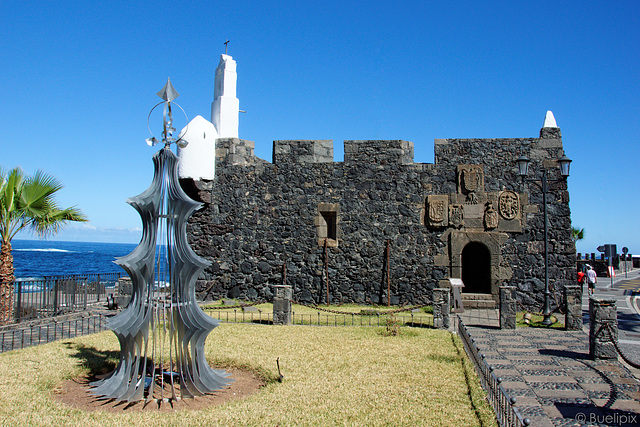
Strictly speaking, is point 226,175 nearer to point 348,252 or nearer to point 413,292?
point 348,252

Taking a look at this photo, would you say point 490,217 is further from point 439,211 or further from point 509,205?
point 439,211

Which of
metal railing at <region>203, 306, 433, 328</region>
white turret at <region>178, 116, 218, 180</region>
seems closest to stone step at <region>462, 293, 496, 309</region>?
metal railing at <region>203, 306, 433, 328</region>

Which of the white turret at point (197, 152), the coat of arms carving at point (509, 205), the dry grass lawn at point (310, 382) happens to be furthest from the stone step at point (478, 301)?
the white turret at point (197, 152)

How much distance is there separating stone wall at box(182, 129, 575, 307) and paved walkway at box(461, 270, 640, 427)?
2636 mm

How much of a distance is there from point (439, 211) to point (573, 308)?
403 centimetres

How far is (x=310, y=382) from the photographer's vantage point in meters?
6.04

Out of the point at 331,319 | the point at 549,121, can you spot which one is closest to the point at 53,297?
the point at 331,319

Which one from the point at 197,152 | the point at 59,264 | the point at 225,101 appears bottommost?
the point at 59,264

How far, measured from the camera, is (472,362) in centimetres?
698

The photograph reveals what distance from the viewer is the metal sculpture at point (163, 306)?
5.43 meters

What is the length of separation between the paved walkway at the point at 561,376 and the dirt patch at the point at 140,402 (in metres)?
3.18

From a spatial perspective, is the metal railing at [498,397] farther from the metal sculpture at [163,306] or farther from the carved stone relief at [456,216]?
the carved stone relief at [456,216]

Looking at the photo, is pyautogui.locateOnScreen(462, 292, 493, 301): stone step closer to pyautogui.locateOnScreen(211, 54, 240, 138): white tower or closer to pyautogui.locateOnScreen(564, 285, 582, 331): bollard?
pyautogui.locateOnScreen(564, 285, 582, 331): bollard

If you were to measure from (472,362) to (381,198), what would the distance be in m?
6.59
